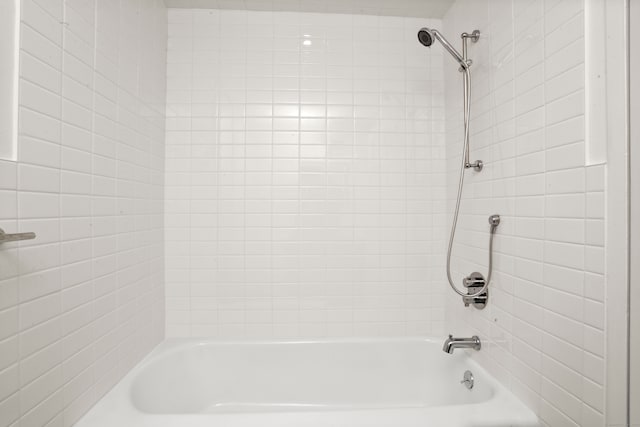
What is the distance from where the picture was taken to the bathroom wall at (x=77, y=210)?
74 centimetres

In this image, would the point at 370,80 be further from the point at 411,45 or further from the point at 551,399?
the point at 551,399

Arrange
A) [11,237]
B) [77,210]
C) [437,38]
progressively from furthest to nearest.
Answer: [437,38] → [77,210] → [11,237]

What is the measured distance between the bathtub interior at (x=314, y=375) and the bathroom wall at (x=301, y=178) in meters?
0.09

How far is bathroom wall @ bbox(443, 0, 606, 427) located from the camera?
31.8 inches

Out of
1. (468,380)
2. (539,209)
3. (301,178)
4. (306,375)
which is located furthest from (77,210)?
(468,380)

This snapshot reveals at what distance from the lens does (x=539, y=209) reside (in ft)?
3.17

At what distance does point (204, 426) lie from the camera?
0.88 m

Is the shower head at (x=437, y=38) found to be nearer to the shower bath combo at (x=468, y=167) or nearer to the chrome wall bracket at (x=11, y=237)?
the shower bath combo at (x=468, y=167)

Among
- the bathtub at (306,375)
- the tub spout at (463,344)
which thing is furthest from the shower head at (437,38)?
the bathtub at (306,375)

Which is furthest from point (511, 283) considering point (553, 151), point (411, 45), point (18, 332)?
point (18, 332)

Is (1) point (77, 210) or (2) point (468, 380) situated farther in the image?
(2) point (468, 380)

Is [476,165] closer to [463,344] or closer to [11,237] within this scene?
[463,344]

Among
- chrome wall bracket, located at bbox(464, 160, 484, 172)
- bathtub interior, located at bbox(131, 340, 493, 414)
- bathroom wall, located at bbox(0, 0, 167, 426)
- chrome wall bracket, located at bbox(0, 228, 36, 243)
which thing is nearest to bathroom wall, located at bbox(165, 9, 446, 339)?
bathtub interior, located at bbox(131, 340, 493, 414)

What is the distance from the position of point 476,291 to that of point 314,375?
0.88m
